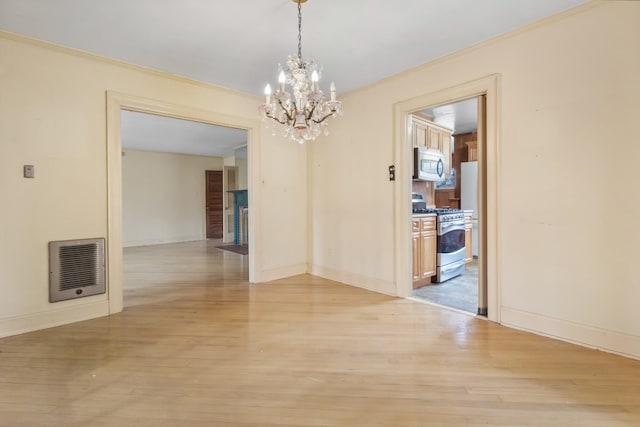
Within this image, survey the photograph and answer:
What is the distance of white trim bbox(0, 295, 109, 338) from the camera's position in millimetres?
2461

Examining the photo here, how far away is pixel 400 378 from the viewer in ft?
5.92

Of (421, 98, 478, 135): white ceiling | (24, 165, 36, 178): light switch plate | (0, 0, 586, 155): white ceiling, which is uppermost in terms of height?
(421, 98, 478, 135): white ceiling

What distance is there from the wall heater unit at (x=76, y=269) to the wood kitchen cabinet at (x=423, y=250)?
3354 millimetres

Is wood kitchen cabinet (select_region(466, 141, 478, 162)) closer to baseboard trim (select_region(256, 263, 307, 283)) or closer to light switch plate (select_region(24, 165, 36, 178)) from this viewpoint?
baseboard trim (select_region(256, 263, 307, 283))

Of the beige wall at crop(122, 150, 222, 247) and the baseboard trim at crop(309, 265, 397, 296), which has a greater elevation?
the beige wall at crop(122, 150, 222, 247)

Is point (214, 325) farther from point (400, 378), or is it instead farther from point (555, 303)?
point (555, 303)

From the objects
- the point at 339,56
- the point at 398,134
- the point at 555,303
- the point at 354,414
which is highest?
the point at 339,56

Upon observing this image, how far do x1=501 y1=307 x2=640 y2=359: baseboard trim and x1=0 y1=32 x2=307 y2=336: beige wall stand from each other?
3.69 metres

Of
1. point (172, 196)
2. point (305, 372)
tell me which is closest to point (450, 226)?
point (305, 372)

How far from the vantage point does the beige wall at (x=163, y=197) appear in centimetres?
756

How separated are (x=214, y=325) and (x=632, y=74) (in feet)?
11.8

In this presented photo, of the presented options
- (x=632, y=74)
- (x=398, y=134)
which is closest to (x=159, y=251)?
(x=398, y=134)

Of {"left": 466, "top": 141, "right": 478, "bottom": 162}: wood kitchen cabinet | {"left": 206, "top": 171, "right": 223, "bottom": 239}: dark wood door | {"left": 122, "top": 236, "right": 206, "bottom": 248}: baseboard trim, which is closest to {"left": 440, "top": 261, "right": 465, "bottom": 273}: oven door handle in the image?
{"left": 466, "top": 141, "right": 478, "bottom": 162}: wood kitchen cabinet

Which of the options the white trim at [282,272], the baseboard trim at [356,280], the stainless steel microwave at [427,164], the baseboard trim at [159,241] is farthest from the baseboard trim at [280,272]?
the baseboard trim at [159,241]
